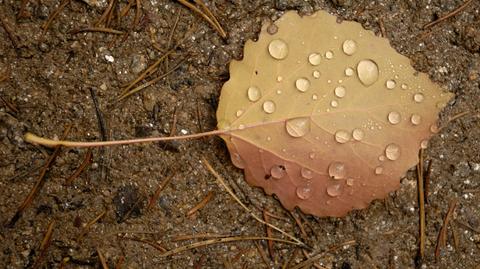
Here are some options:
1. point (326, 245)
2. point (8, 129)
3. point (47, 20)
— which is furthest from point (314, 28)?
point (8, 129)

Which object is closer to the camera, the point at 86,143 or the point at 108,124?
the point at 86,143

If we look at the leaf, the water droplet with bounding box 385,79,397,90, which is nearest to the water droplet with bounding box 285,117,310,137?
the leaf

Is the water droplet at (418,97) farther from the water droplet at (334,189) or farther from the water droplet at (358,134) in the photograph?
the water droplet at (334,189)

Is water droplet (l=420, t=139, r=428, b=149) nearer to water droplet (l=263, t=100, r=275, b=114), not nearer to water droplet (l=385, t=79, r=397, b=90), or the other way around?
water droplet (l=385, t=79, r=397, b=90)

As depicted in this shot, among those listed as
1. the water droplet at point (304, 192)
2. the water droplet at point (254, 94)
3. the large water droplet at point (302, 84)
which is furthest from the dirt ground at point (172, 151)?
the large water droplet at point (302, 84)

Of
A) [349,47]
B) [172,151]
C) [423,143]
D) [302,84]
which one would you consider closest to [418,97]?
[423,143]

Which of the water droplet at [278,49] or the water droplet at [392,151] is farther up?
the water droplet at [278,49]

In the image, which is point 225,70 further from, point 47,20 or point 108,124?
point 47,20
